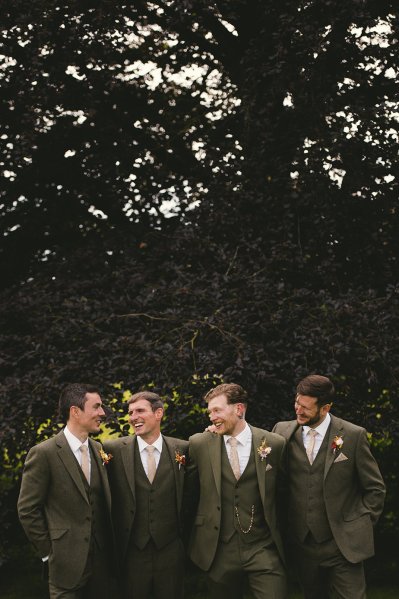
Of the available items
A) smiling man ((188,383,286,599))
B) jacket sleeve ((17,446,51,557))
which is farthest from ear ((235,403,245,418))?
jacket sleeve ((17,446,51,557))

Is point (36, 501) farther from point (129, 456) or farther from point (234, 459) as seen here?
point (234, 459)

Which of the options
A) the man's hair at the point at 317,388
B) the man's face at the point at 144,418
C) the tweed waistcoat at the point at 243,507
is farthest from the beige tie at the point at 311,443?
the man's face at the point at 144,418

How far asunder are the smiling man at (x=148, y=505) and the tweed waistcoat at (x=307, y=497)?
769mm

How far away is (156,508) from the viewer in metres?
5.82

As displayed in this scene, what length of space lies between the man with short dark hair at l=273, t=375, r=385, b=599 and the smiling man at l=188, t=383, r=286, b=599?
18 cm

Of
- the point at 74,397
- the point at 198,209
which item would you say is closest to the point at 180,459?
the point at 74,397

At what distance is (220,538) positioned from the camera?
579cm

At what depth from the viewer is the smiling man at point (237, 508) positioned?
225 inches

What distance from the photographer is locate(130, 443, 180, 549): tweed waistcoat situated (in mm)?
5785

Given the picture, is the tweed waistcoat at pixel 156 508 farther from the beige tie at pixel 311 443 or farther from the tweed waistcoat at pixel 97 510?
the beige tie at pixel 311 443

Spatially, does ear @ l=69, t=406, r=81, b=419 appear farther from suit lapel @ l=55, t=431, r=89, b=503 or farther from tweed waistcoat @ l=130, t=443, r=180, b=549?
tweed waistcoat @ l=130, t=443, r=180, b=549

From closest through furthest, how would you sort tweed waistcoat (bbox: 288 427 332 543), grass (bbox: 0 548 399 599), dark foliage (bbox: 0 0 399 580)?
tweed waistcoat (bbox: 288 427 332 543) → dark foliage (bbox: 0 0 399 580) → grass (bbox: 0 548 399 599)

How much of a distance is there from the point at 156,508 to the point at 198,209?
349 cm

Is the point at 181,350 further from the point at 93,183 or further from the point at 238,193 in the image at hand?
the point at 93,183
